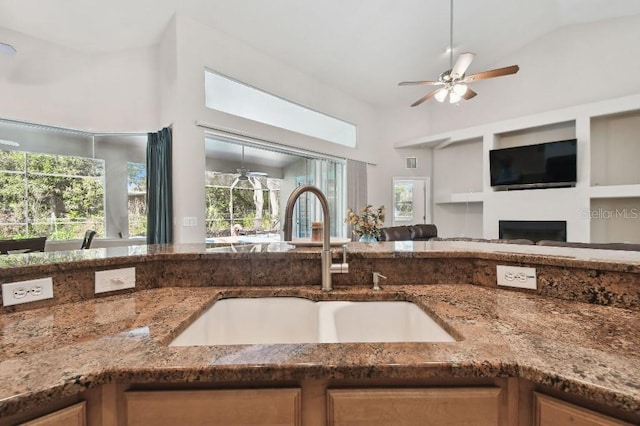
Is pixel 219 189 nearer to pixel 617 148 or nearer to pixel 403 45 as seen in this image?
pixel 403 45

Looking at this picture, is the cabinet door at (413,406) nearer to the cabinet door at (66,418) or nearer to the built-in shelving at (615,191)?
the cabinet door at (66,418)

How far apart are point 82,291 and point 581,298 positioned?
1.61m

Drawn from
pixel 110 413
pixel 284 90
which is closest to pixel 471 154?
pixel 284 90

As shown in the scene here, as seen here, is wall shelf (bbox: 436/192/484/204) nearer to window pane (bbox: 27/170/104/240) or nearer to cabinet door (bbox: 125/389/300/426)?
cabinet door (bbox: 125/389/300/426)

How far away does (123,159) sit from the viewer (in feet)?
13.9

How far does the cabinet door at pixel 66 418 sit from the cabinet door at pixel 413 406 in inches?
18.0

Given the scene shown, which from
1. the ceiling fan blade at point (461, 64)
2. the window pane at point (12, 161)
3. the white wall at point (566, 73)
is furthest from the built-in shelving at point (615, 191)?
the window pane at point (12, 161)

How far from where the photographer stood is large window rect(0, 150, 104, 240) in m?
3.48

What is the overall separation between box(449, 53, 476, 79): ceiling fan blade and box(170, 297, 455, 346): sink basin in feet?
10.2

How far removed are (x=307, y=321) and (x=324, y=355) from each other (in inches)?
18.4

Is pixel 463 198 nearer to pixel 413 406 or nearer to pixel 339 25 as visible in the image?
pixel 339 25

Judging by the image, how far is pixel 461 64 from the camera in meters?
3.16

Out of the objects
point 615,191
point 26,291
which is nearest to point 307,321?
point 26,291

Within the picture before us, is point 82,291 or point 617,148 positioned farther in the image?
point 617,148
